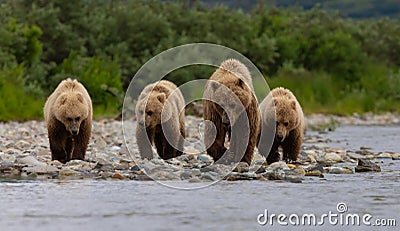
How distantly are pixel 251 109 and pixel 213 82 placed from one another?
57cm

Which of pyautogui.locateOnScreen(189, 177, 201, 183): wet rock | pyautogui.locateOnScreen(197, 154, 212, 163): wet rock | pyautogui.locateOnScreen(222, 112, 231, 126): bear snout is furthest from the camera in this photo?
pyautogui.locateOnScreen(197, 154, 212, 163): wet rock

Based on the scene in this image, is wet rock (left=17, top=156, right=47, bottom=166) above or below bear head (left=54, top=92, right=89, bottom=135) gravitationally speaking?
below

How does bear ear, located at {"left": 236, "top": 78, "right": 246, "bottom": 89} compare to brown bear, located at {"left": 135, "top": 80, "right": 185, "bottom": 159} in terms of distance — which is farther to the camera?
brown bear, located at {"left": 135, "top": 80, "right": 185, "bottom": 159}

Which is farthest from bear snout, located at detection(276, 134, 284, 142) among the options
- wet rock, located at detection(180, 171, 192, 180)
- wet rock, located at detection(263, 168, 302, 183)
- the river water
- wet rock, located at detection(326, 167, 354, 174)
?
wet rock, located at detection(180, 171, 192, 180)

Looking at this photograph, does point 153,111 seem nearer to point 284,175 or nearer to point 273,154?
point 273,154

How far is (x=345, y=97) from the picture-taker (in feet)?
122

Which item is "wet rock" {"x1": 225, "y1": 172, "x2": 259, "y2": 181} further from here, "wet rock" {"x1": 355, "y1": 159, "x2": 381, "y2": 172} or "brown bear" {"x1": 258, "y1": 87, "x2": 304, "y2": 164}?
"wet rock" {"x1": 355, "y1": 159, "x2": 381, "y2": 172}

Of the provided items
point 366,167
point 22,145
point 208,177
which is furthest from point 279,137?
point 22,145

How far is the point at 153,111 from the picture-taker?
12.1 m

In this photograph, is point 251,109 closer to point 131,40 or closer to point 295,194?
point 295,194

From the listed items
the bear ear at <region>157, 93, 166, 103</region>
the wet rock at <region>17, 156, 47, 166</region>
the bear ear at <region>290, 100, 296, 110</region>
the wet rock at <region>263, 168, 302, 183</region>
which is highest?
the bear ear at <region>157, 93, 166, 103</region>

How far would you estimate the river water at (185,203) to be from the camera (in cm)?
755

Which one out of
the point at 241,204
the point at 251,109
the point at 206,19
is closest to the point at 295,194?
the point at 241,204

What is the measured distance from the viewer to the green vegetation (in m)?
28.2
